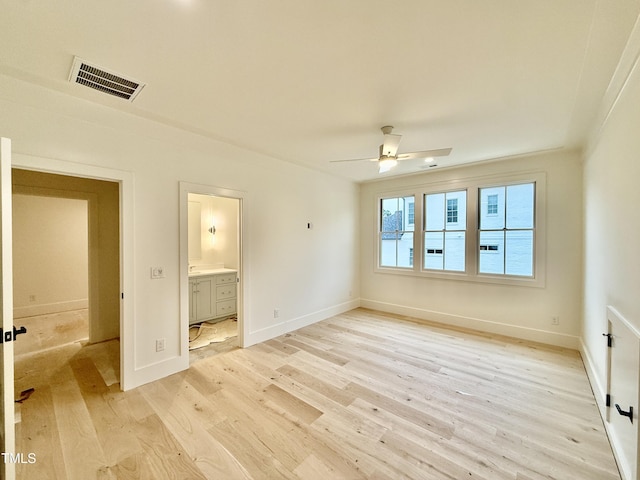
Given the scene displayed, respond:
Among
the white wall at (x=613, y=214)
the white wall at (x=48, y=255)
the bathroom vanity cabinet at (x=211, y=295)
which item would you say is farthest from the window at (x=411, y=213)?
the white wall at (x=48, y=255)

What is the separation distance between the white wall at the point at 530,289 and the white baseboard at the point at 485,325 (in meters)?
0.01

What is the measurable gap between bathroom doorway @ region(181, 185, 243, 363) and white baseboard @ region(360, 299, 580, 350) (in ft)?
9.66

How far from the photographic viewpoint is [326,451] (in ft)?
6.20

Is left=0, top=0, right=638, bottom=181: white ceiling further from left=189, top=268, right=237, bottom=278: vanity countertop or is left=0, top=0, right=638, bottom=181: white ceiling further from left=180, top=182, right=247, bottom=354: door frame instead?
left=189, top=268, right=237, bottom=278: vanity countertop

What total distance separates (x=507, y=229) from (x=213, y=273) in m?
4.93

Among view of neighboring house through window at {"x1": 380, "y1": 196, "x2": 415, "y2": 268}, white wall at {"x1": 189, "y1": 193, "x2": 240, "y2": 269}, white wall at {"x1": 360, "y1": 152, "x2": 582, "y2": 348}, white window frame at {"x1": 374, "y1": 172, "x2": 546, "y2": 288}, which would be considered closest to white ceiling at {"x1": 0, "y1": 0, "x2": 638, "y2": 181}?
white wall at {"x1": 360, "y1": 152, "x2": 582, "y2": 348}

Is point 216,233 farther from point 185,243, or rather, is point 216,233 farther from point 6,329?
point 6,329

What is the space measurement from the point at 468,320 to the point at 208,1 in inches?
199

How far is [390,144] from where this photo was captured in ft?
9.34

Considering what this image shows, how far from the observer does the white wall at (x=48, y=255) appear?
5043mm

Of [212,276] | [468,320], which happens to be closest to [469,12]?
[468,320]

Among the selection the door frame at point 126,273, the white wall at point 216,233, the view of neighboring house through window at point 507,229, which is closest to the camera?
the door frame at point 126,273

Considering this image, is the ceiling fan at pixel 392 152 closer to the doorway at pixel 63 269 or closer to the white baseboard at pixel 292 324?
the white baseboard at pixel 292 324

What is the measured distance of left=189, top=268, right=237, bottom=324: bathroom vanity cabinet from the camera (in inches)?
175
